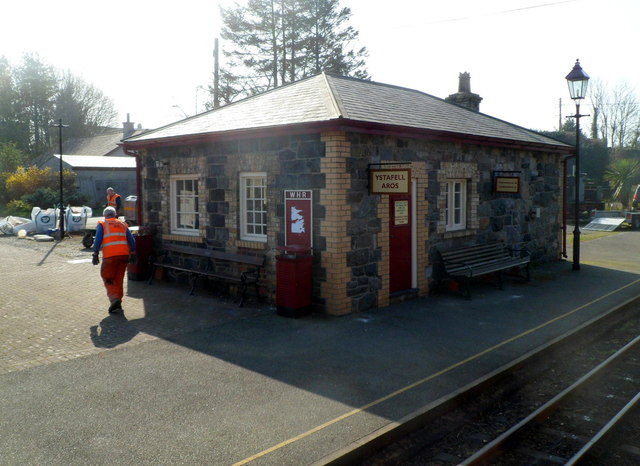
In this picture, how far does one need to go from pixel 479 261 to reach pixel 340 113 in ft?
16.2

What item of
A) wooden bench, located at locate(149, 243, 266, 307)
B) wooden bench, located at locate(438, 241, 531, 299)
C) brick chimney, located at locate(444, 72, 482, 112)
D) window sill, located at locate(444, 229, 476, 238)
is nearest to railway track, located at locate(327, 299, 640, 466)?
wooden bench, located at locate(438, 241, 531, 299)

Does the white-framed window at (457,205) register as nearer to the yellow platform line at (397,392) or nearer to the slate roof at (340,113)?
the slate roof at (340,113)

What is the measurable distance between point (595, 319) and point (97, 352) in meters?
7.57

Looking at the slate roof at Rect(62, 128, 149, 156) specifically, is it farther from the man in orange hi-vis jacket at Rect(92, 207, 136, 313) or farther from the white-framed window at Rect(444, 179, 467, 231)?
the white-framed window at Rect(444, 179, 467, 231)

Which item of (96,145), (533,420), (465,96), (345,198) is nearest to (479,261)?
(345,198)

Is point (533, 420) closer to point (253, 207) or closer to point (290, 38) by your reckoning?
point (253, 207)

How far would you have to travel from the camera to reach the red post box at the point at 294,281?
8.81 meters

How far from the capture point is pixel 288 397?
5.84 meters

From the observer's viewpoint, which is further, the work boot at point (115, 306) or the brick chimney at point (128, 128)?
the brick chimney at point (128, 128)

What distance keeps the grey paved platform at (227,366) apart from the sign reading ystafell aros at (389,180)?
205 cm

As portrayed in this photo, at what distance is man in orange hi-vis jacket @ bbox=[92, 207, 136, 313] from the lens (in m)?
9.36

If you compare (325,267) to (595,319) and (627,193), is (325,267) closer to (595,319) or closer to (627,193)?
(595,319)

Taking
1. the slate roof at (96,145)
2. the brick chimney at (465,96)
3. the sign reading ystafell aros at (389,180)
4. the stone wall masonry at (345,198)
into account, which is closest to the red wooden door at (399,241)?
the stone wall masonry at (345,198)

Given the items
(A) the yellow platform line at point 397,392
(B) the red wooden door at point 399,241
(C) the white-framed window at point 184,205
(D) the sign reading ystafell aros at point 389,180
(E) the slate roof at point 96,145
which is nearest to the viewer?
(A) the yellow platform line at point 397,392
